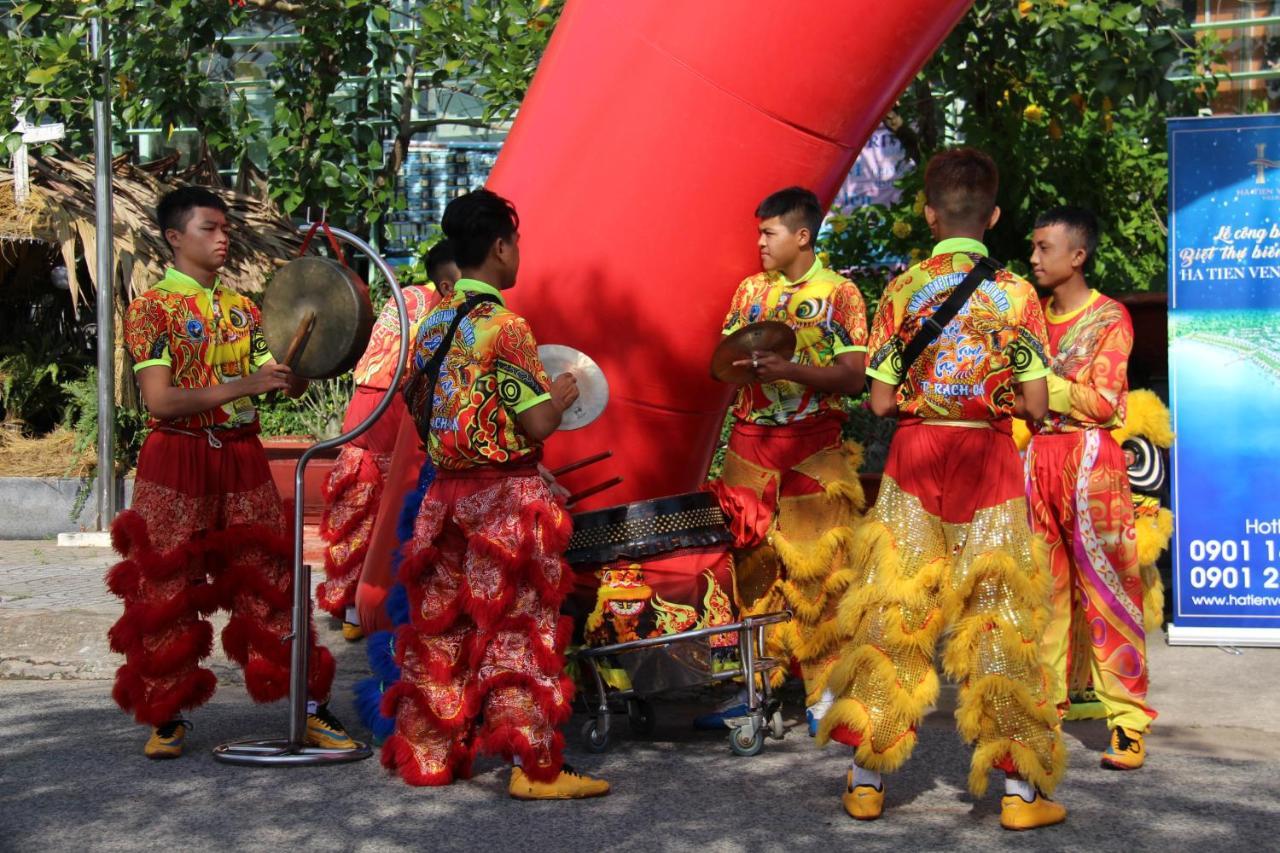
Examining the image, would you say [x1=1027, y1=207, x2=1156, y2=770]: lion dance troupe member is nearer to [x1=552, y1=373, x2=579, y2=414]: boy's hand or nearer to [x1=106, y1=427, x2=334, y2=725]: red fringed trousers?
[x1=552, y1=373, x2=579, y2=414]: boy's hand

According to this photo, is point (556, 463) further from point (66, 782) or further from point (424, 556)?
point (66, 782)

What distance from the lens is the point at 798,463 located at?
19.5 ft

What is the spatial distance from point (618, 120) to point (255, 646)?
2.24 meters

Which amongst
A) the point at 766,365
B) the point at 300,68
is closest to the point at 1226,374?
the point at 766,365

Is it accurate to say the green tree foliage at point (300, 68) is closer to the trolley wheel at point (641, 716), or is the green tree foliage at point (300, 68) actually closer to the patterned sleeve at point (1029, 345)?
the trolley wheel at point (641, 716)

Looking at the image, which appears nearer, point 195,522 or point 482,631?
point 482,631

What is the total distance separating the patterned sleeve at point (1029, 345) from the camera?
15.8 ft

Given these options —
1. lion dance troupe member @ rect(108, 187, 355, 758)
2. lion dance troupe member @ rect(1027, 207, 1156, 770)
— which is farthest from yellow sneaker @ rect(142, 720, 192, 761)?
lion dance troupe member @ rect(1027, 207, 1156, 770)

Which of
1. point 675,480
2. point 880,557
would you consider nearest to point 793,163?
point 675,480

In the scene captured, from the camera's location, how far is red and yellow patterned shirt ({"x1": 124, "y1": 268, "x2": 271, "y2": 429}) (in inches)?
220

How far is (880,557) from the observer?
4852 mm

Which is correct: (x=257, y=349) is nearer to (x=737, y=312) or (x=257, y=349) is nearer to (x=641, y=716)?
(x=737, y=312)

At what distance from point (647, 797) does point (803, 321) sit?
1.81 m

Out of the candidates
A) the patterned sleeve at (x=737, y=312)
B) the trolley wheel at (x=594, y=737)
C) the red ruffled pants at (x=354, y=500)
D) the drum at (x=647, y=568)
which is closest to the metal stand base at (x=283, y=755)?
the trolley wheel at (x=594, y=737)
